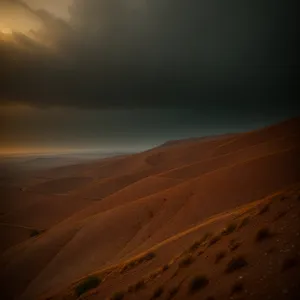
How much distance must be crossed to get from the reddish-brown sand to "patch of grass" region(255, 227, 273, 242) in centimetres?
13

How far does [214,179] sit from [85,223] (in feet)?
40.1

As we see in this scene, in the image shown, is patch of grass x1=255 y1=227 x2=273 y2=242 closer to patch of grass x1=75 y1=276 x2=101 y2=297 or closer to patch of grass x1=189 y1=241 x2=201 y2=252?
patch of grass x1=189 y1=241 x2=201 y2=252

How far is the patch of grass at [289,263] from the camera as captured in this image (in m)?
5.57

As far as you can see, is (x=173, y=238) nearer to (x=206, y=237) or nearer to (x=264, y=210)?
(x=206, y=237)

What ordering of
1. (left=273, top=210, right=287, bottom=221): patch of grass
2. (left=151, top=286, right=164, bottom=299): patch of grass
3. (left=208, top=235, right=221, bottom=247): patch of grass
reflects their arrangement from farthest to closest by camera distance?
(left=208, top=235, right=221, bottom=247): patch of grass, (left=273, top=210, right=287, bottom=221): patch of grass, (left=151, top=286, right=164, bottom=299): patch of grass

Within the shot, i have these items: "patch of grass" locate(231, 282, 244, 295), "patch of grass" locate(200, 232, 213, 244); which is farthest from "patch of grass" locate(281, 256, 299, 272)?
"patch of grass" locate(200, 232, 213, 244)

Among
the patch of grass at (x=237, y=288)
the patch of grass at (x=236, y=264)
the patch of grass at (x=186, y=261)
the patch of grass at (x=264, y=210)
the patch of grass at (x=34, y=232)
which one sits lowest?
the patch of grass at (x=34, y=232)

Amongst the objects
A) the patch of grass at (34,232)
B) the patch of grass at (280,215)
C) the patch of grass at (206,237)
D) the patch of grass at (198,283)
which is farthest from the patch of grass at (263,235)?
the patch of grass at (34,232)

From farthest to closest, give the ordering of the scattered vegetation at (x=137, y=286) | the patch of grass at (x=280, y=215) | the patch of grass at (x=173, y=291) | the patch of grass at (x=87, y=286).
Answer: the patch of grass at (x=87, y=286)
the scattered vegetation at (x=137, y=286)
the patch of grass at (x=280, y=215)
the patch of grass at (x=173, y=291)

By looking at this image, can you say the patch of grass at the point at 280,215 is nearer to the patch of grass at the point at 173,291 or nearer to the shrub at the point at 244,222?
the shrub at the point at 244,222

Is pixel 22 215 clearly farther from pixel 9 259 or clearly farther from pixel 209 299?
pixel 209 299

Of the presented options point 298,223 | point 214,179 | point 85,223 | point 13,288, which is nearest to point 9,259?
point 13,288

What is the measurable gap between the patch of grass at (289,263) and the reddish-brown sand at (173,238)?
0.07ft

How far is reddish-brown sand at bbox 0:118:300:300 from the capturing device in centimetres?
637
